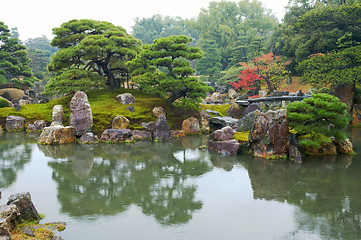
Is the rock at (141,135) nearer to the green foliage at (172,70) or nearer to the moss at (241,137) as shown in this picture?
the green foliage at (172,70)

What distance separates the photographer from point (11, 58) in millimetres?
32750

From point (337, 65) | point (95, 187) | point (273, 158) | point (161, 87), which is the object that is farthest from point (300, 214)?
point (337, 65)

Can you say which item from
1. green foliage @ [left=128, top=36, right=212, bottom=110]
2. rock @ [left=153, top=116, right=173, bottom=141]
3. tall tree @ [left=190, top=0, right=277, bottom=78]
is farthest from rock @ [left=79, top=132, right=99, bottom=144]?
tall tree @ [left=190, top=0, right=277, bottom=78]

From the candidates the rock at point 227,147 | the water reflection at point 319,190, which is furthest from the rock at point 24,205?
the rock at point 227,147

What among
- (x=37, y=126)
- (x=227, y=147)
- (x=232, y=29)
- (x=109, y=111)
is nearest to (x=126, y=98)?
(x=109, y=111)

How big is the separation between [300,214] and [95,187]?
6171mm

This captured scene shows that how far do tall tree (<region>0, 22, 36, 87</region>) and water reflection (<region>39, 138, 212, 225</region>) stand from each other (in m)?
21.5

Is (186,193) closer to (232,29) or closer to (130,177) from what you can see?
(130,177)

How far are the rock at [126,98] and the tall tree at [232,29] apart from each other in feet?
69.4

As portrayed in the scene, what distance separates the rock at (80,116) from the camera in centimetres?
1759

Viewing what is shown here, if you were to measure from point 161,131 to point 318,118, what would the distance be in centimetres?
868

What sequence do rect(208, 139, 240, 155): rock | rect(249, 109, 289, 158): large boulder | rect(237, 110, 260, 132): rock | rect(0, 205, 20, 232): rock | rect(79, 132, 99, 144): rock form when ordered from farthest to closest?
rect(237, 110, 260, 132): rock < rect(79, 132, 99, 144): rock < rect(208, 139, 240, 155): rock < rect(249, 109, 289, 158): large boulder < rect(0, 205, 20, 232): rock

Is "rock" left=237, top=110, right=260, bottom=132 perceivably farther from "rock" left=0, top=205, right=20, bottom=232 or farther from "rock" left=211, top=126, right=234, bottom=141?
"rock" left=0, top=205, right=20, bottom=232

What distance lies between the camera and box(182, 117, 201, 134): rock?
1931cm
